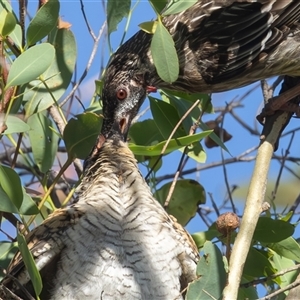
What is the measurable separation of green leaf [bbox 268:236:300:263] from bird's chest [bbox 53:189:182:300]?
1.18ft

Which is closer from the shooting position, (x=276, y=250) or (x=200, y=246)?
(x=276, y=250)

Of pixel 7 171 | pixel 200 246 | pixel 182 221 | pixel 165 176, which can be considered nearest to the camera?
pixel 7 171

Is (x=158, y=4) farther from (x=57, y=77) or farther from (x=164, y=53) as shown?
(x=57, y=77)

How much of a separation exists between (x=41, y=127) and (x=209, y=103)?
0.74m

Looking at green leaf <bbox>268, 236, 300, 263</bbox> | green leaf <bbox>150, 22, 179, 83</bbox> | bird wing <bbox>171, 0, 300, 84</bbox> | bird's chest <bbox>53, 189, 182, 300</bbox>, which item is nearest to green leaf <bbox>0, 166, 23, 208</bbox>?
bird's chest <bbox>53, 189, 182, 300</bbox>

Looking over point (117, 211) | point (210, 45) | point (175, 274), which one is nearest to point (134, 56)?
point (210, 45)

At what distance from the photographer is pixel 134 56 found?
12.3 ft

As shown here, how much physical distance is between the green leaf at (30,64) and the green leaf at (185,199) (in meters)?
0.96

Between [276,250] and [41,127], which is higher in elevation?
[41,127]

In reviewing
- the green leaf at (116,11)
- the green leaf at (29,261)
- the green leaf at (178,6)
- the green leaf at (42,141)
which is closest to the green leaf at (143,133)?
the green leaf at (42,141)

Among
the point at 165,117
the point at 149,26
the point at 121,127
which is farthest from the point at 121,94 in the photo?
the point at 149,26

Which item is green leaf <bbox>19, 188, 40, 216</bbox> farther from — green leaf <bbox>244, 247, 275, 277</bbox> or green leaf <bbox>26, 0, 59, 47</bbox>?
green leaf <bbox>244, 247, 275, 277</bbox>

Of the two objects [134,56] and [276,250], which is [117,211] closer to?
[276,250]

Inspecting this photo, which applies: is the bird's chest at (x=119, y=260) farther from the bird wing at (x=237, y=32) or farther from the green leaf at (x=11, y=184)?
the bird wing at (x=237, y=32)
